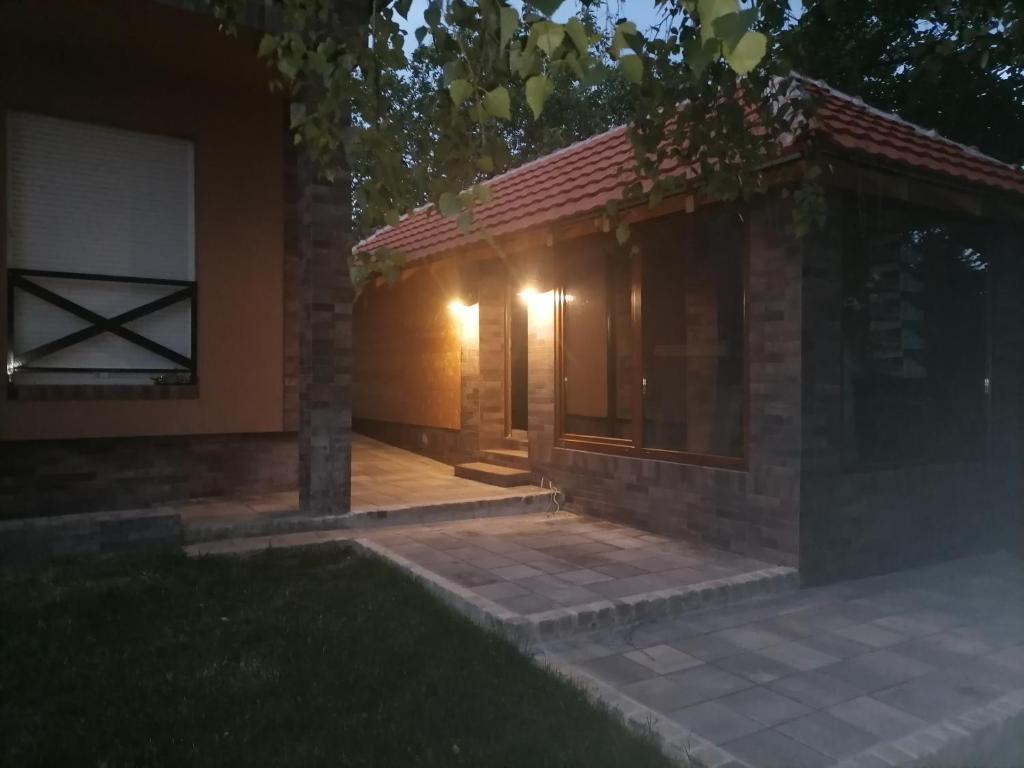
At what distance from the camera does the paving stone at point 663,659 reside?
4012 mm

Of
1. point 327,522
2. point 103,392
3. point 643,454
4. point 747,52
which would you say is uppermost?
point 747,52

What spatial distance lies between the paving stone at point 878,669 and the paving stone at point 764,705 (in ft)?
1.55

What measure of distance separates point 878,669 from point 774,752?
1226 millimetres

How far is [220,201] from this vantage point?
743 centimetres

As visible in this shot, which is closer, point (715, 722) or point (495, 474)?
point (715, 722)

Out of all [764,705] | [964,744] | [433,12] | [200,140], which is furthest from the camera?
[200,140]

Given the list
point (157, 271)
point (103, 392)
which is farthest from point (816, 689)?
point (157, 271)

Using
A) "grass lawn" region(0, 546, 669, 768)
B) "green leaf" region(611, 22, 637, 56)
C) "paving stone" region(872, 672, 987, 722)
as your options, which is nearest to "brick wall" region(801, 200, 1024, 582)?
"paving stone" region(872, 672, 987, 722)

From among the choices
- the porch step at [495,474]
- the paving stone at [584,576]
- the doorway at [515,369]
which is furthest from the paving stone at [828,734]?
the doorway at [515,369]

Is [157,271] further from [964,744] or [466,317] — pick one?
[964,744]

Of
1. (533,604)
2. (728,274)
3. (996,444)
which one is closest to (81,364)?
(533,604)

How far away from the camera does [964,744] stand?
3232 millimetres

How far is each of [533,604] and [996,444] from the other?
192 inches

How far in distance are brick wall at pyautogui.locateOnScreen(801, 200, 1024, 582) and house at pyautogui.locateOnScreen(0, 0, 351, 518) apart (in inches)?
153
